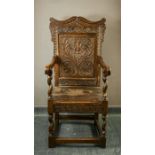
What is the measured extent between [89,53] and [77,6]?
1.88 ft

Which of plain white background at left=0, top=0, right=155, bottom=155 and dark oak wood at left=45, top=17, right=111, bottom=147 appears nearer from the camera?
plain white background at left=0, top=0, right=155, bottom=155

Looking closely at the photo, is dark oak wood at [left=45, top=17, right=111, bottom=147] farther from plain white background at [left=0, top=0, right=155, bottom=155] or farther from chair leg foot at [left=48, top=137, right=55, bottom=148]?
plain white background at [left=0, top=0, right=155, bottom=155]

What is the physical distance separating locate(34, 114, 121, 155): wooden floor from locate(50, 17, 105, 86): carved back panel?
44 centimetres

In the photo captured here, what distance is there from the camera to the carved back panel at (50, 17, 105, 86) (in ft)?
7.93

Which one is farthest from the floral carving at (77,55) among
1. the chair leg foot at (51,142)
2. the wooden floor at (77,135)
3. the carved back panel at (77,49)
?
the chair leg foot at (51,142)

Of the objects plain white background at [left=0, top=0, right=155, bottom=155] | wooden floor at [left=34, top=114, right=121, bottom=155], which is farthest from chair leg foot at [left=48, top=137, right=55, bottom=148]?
plain white background at [left=0, top=0, right=155, bottom=155]

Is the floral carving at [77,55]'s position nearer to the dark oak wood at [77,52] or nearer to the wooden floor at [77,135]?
the dark oak wood at [77,52]
